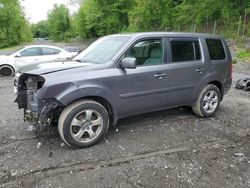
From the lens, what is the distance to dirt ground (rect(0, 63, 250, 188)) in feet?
10.6

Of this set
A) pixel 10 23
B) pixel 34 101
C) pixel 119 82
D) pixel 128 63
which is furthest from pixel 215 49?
pixel 10 23

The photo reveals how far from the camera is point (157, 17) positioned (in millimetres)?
27594

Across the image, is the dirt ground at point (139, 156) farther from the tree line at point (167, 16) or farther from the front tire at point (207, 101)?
the tree line at point (167, 16)

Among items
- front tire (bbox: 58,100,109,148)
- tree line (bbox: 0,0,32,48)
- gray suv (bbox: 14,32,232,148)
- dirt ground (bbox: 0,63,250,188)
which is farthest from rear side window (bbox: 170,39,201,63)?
tree line (bbox: 0,0,32,48)

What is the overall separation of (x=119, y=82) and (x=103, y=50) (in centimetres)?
85

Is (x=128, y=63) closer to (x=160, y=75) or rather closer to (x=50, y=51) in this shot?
(x=160, y=75)

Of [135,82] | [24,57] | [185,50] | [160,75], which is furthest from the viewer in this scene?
[24,57]

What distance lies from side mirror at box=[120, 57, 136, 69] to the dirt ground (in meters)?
1.30

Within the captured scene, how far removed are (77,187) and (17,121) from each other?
9.28ft

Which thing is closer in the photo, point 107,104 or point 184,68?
point 107,104

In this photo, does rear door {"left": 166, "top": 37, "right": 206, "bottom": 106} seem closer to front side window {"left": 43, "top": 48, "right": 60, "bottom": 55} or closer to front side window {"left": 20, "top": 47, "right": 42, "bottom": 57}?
front side window {"left": 43, "top": 48, "right": 60, "bottom": 55}

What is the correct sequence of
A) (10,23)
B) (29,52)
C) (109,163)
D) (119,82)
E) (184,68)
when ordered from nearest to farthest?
(109,163) → (119,82) → (184,68) → (29,52) → (10,23)

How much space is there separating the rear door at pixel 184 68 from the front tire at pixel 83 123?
5.04 feet

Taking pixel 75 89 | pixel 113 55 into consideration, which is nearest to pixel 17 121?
pixel 75 89
